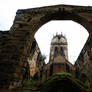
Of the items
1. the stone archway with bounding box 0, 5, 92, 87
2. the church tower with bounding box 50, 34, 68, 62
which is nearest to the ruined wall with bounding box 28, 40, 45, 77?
the stone archway with bounding box 0, 5, 92, 87

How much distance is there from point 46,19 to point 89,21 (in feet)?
11.4

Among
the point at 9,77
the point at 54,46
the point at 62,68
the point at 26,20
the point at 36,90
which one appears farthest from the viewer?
the point at 54,46

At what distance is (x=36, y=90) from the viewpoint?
703cm

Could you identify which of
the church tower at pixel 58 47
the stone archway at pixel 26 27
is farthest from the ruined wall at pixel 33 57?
the church tower at pixel 58 47

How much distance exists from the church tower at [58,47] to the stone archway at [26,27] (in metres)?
23.6

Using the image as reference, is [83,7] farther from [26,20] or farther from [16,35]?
[16,35]

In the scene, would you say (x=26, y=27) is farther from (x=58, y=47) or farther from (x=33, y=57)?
(x=58, y=47)

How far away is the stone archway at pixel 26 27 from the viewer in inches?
317

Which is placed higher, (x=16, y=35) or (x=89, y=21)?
(x=89, y=21)

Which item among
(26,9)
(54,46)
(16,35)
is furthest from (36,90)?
(54,46)

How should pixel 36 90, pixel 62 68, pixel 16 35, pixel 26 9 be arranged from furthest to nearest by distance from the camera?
pixel 62 68 → pixel 26 9 → pixel 16 35 → pixel 36 90

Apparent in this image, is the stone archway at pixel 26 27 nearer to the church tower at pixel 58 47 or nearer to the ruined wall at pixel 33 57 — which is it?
the ruined wall at pixel 33 57

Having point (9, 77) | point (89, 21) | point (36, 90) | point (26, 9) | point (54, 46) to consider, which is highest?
point (54, 46)

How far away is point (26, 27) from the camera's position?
1012 centimetres
